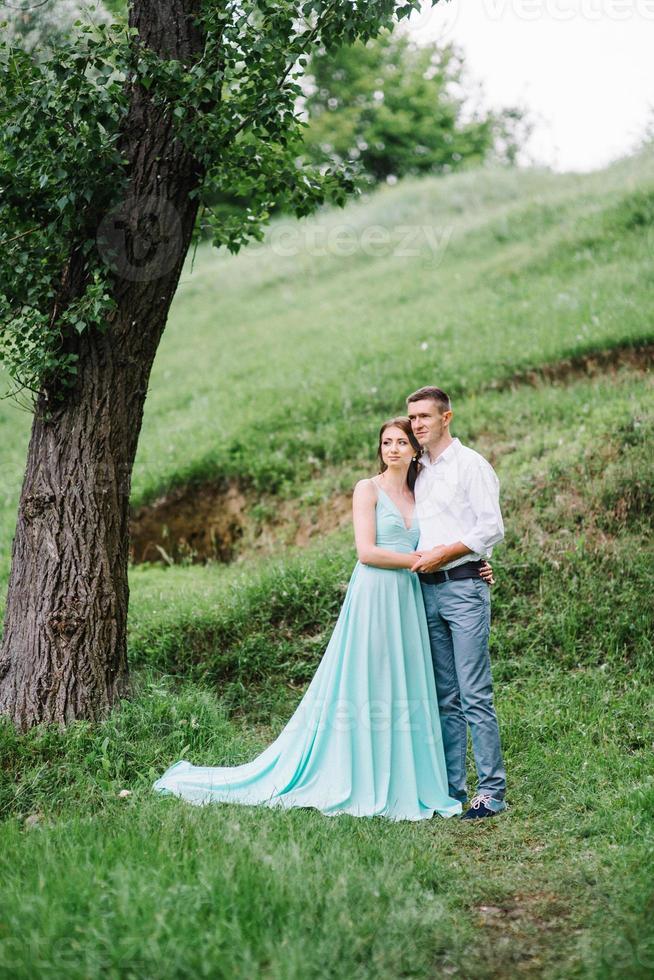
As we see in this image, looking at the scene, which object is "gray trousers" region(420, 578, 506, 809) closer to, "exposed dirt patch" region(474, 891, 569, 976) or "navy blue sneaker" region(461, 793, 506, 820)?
"navy blue sneaker" region(461, 793, 506, 820)

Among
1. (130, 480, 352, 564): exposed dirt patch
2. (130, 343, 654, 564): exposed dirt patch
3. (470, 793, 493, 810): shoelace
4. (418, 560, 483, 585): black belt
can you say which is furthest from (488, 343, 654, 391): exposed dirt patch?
(470, 793, 493, 810): shoelace

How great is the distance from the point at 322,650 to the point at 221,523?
3555 millimetres

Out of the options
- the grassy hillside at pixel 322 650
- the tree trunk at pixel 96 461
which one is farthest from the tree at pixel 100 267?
the grassy hillside at pixel 322 650

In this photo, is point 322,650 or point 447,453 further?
point 322,650

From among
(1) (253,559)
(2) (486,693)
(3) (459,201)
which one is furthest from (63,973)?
(3) (459,201)

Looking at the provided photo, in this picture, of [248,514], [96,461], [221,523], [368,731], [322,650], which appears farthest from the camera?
[221,523]

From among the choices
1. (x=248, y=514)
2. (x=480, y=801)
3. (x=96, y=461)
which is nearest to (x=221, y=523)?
(x=248, y=514)

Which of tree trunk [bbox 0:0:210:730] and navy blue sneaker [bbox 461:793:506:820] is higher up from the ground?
tree trunk [bbox 0:0:210:730]

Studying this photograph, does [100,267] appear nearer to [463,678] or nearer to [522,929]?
[463,678]

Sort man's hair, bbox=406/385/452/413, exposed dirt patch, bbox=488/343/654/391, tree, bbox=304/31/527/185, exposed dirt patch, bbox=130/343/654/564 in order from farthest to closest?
tree, bbox=304/31/527/185 < exposed dirt patch, bbox=488/343/654/391 < exposed dirt patch, bbox=130/343/654/564 < man's hair, bbox=406/385/452/413

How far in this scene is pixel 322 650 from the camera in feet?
27.1

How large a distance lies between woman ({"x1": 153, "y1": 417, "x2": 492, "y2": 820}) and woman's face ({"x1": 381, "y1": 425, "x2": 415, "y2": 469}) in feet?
0.78

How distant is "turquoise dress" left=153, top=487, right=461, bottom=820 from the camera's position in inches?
230

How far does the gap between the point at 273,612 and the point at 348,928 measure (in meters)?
4.73
